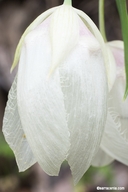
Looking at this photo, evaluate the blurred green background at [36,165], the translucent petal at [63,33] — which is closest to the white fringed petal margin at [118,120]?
the translucent petal at [63,33]

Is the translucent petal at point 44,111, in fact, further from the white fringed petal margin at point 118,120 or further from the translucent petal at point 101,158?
the translucent petal at point 101,158

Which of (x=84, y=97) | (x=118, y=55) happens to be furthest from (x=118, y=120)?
(x=84, y=97)

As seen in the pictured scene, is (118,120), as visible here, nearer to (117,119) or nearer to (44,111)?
(117,119)

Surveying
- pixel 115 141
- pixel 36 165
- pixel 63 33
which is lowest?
pixel 36 165

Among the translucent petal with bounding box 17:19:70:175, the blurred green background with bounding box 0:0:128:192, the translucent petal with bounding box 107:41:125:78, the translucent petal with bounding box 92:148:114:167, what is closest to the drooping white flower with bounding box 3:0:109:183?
the translucent petal with bounding box 17:19:70:175

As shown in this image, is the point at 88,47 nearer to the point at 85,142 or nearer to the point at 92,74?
the point at 92,74

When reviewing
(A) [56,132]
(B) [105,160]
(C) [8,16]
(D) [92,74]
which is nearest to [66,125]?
(A) [56,132]
